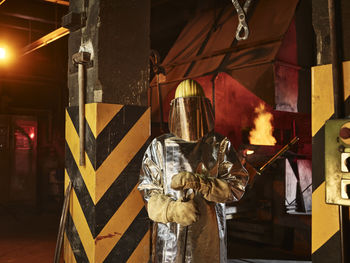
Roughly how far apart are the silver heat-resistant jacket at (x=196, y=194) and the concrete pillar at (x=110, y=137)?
49 centimetres

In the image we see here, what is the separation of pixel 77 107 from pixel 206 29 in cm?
431

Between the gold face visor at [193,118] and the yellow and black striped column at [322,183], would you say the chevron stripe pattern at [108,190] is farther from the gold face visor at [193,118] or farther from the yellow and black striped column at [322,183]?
the yellow and black striped column at [322,183]

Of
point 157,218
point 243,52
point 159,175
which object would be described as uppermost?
point 243,52

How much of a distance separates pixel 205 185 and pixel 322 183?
74 cm

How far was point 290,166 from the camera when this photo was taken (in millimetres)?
5977

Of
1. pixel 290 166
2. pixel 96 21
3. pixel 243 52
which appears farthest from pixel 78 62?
pixel 290 166

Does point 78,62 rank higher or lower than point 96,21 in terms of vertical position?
lower

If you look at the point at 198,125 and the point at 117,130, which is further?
the point at 117,130

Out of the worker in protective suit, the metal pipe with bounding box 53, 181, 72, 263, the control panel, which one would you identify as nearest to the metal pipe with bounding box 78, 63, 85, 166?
the metal pipe with bounding box 53, 181, 72, 263

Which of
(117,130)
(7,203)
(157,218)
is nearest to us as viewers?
(157,218)

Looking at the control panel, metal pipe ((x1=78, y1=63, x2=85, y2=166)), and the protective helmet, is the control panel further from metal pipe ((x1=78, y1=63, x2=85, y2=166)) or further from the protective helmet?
metal pipe ((x1=78, y1=63, x2=85, y2=166))

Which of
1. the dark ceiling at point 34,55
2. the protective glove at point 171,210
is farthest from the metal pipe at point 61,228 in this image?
the dark ceiling at point 34,55

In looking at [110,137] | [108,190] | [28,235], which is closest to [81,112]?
[110,137]

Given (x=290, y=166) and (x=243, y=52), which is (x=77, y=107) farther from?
(x=290, y=166)
